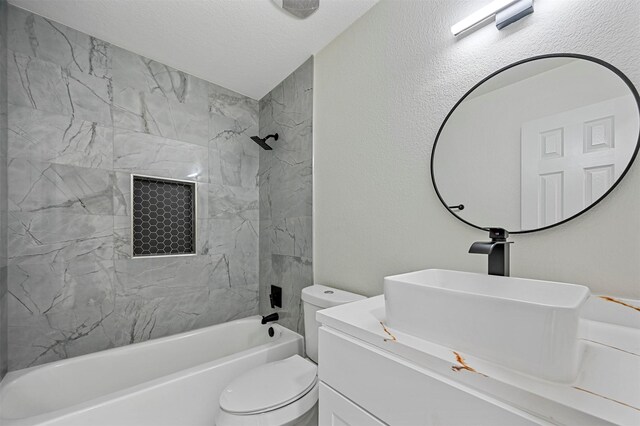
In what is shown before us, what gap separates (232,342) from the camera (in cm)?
205

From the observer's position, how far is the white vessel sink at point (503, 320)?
0.48m

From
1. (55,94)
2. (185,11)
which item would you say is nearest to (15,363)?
(55,94)

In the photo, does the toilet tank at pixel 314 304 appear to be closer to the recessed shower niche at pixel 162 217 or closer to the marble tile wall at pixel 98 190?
the marble tile wall at pixel 98 190

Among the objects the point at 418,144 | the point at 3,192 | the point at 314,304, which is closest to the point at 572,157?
the point at 418,144

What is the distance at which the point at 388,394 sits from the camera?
0.66 meters

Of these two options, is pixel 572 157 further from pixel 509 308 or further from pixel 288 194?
pixel 288 194

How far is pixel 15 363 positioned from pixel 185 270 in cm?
92

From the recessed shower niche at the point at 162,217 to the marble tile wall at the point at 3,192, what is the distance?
0.56 m

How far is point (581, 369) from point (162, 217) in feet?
7.44

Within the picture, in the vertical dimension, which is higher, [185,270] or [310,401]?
[185,270]

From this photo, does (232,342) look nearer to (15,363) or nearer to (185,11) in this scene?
(15,363)

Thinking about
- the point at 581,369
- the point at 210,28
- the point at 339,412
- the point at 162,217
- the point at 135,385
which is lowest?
the point at 135,385

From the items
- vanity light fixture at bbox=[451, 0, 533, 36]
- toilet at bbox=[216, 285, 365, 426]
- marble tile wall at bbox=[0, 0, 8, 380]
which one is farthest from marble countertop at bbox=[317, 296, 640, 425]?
marble tile wall at bbox=[0, 0, 8, 380]

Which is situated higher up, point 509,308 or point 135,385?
point 509,308
